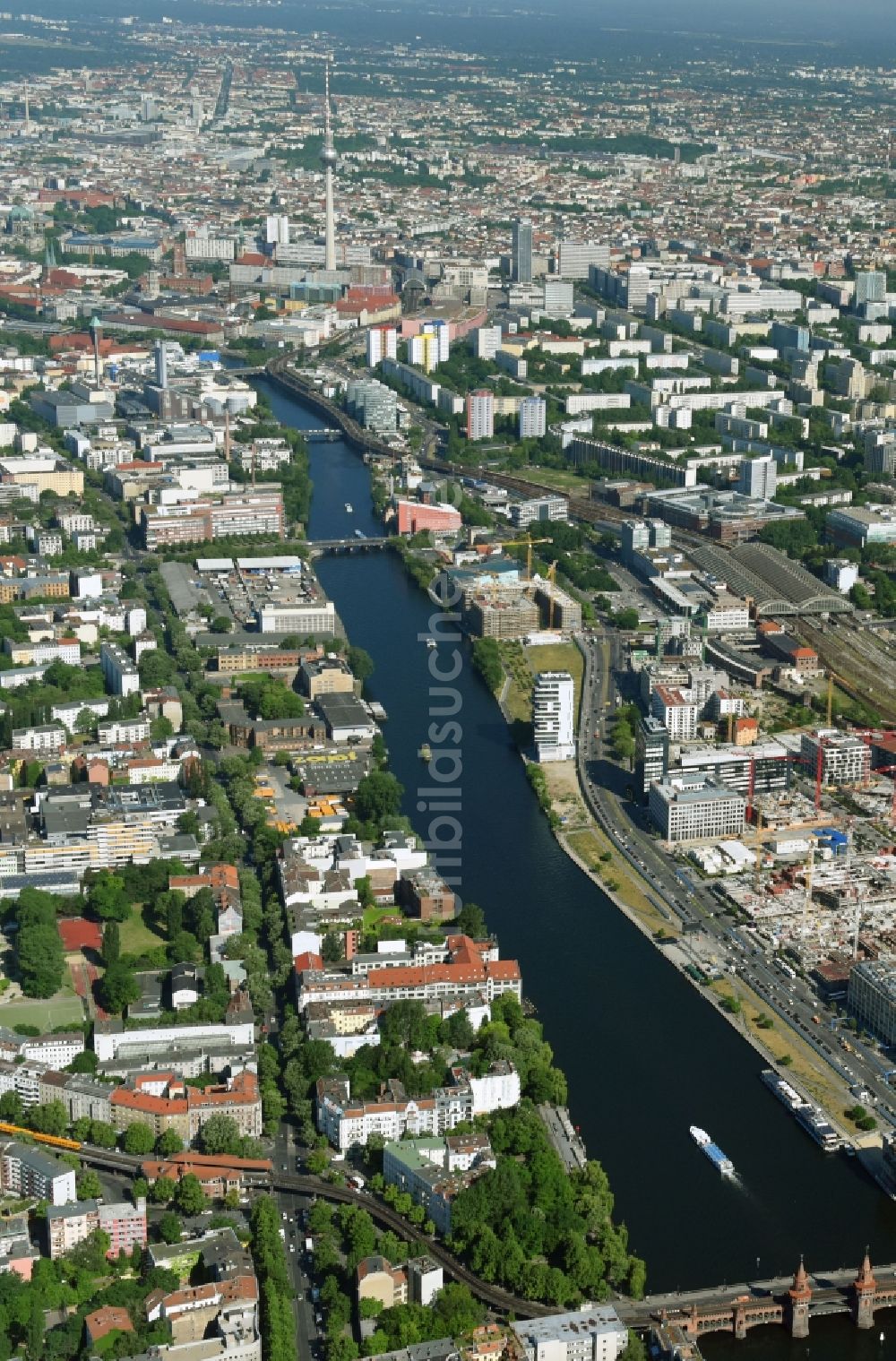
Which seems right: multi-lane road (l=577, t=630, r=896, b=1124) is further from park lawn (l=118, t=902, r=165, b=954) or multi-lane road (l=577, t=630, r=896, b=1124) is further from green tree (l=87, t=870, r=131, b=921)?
green tree (l=87, t=870, r=131, b=921)

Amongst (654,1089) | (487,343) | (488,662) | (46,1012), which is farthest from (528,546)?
(654,1089)

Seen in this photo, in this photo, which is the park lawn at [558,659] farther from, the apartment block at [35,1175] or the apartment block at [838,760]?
the apartment block at [35,1175]

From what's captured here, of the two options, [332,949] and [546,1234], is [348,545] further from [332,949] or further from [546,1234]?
[546,1234]

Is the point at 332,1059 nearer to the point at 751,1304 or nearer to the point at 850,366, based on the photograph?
the point at 751,1304

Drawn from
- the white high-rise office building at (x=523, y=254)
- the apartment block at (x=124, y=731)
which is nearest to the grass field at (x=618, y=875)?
the apartment block at (x=124, y=731)

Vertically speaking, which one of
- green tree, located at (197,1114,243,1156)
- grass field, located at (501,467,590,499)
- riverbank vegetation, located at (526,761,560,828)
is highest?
green tree, located at (197,1114,243,1156)

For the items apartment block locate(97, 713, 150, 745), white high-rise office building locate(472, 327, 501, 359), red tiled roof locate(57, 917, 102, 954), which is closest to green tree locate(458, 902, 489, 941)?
red tiled roof locate(57, 917, 102, 954)

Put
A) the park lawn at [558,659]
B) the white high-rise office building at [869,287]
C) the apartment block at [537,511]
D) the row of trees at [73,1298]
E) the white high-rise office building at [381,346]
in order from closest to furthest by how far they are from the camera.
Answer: the row of trees at [73,1298], the park lawn at [558,659], the apartment block at [537,511], the white high-rise office building at [381,346], the white high-rise office building at [869,287]
